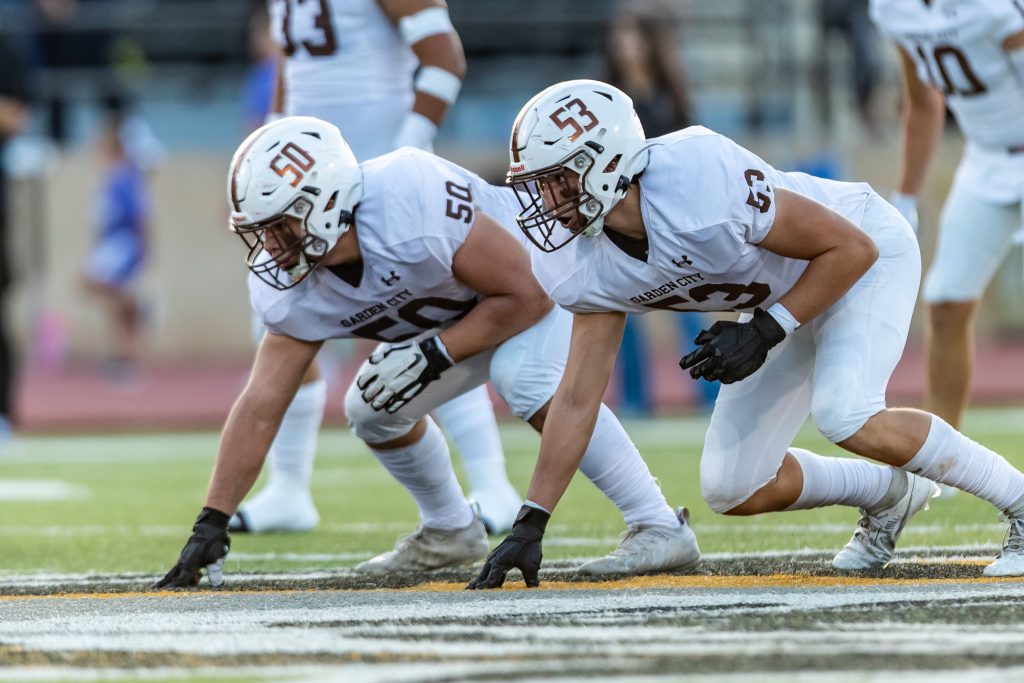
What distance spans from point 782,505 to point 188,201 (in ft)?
38.2

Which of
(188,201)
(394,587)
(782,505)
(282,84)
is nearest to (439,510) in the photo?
(394,587)

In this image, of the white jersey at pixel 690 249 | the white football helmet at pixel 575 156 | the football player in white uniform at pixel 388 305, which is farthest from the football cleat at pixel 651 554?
the white football helmet at pixel 575 156

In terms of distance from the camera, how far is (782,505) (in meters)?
4.67

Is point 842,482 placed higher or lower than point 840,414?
lower

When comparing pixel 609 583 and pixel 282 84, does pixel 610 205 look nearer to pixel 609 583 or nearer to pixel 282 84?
pixel 609 583

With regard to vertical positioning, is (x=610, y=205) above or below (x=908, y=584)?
above

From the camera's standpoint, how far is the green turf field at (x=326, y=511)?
17.4 ft

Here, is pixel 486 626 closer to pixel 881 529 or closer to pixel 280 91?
pixel 881 529

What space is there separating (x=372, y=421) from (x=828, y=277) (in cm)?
131

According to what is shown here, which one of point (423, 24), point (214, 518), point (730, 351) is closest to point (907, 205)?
point (423, 24)

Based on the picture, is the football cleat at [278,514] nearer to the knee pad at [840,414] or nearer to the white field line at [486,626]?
the white field line at [486,626]

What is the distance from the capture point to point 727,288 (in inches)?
173

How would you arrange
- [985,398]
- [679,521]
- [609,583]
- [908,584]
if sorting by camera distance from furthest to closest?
[985,398], [679,521], [609,583], [908,584]

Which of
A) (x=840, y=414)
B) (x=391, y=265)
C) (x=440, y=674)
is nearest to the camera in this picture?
(x=440, y=674)
